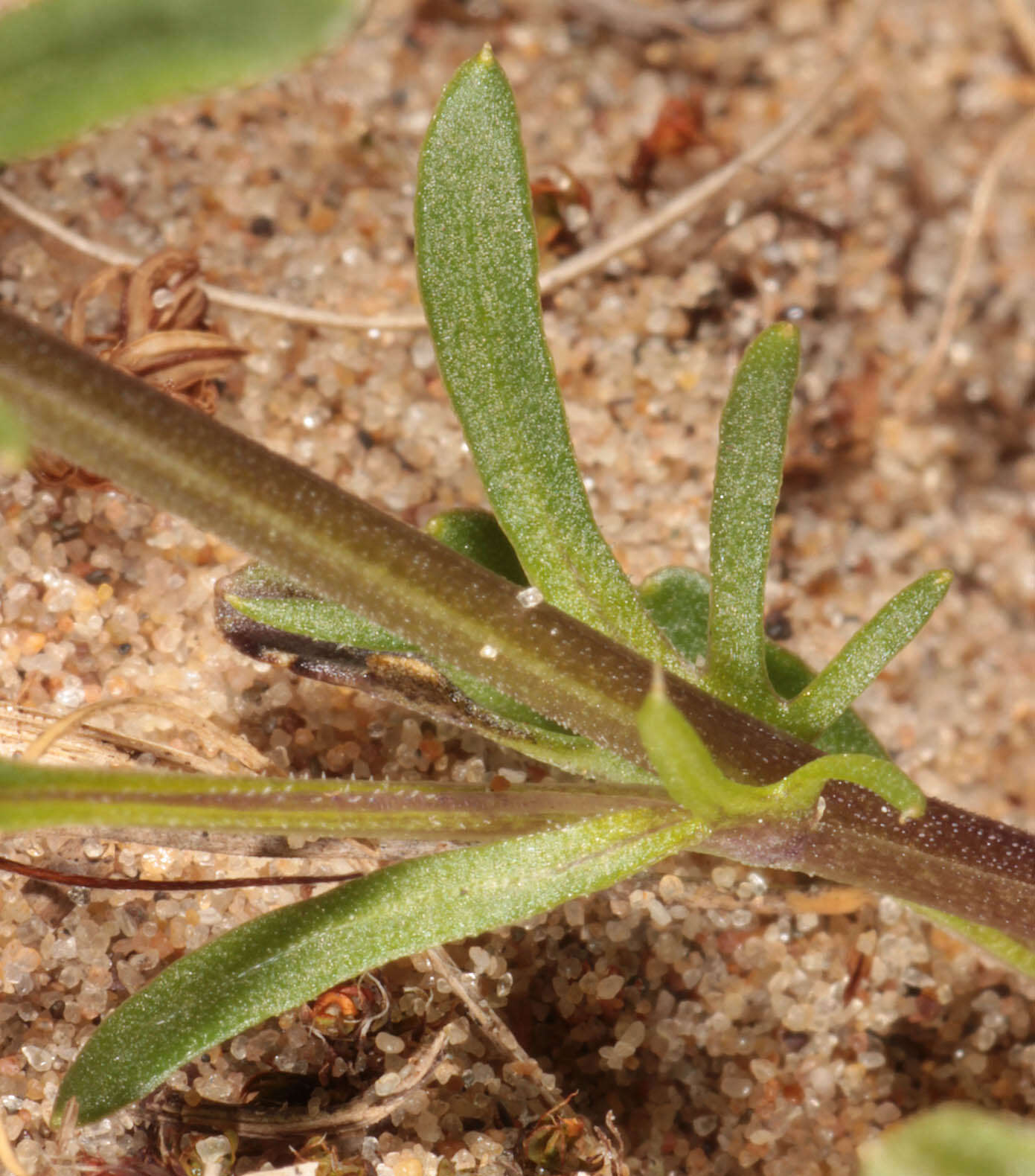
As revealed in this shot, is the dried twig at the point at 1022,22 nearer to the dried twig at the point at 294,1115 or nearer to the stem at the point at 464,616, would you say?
the stem at the point at 464,616

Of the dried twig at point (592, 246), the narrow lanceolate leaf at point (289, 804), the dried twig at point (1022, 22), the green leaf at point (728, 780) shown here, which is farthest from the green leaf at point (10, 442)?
Answer: the dried twig at point (1022, 22)

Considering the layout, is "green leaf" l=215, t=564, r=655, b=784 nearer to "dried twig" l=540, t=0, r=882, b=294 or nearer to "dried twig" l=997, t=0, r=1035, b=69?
"dried twig" l=540, t=0, r=882, b=294

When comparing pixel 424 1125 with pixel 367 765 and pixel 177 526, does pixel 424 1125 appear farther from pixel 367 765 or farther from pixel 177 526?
pixel 177 526

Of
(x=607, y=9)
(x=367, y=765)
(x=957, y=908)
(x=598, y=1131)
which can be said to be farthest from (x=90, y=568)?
(x=607, y=9)

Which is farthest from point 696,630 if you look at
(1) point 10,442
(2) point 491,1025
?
(1) point 10,442

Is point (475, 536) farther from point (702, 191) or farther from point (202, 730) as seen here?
point (702, 191)

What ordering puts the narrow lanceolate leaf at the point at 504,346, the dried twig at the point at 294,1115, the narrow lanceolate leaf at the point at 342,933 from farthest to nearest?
the dried twig at the point at 294,1115, the narrow lanceolate leaf at the point at 504,346, the narrow lanceolate leaf at the point at 342,933

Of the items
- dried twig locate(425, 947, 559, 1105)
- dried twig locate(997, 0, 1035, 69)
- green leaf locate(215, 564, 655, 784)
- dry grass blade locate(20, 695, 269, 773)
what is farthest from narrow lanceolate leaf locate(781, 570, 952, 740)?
dried twig locate(997, 0, 1035, 69)
